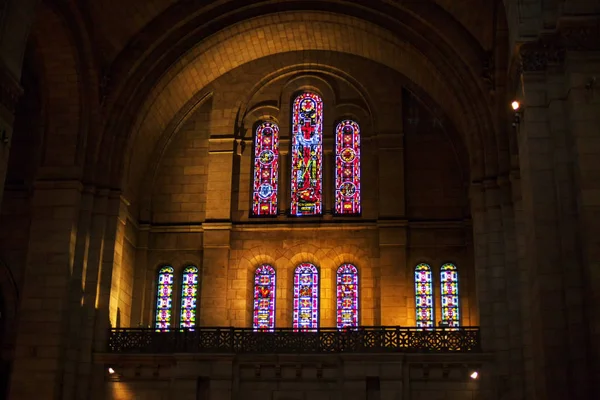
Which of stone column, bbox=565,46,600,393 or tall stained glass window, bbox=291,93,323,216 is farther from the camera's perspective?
tall stained glass window, bbox=291,93,323,216

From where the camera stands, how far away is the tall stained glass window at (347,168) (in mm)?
26922

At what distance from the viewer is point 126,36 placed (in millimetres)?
25016

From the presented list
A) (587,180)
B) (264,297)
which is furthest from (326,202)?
(587,180)

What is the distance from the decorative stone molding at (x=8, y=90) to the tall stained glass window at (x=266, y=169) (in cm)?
1026

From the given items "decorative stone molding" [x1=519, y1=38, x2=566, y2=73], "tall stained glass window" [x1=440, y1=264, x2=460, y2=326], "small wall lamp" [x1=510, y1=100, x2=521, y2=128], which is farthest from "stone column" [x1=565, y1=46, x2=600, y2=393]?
"tall stained glass window" [x1=440, y1=264, x2=460, y2=326]

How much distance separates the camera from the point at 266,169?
2761 centimetres

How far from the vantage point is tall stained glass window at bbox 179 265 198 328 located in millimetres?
26219

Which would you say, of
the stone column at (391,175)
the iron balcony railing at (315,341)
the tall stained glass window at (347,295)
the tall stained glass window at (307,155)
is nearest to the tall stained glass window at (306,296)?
the tall stained glass window at (347,295)

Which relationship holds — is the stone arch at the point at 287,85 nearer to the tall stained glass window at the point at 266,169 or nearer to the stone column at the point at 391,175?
the tall stained glass window at the point at 266,169

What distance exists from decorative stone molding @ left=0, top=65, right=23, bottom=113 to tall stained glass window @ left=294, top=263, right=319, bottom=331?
35.8ft

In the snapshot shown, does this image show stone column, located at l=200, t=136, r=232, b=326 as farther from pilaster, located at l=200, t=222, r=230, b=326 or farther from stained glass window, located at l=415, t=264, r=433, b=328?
stained glass window, located at l=415, t=264, r=433, b=328

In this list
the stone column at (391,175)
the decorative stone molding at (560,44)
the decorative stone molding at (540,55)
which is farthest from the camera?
the stone column at (391,175)

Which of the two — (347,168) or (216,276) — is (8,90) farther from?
(347,168)

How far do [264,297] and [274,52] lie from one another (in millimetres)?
7620
